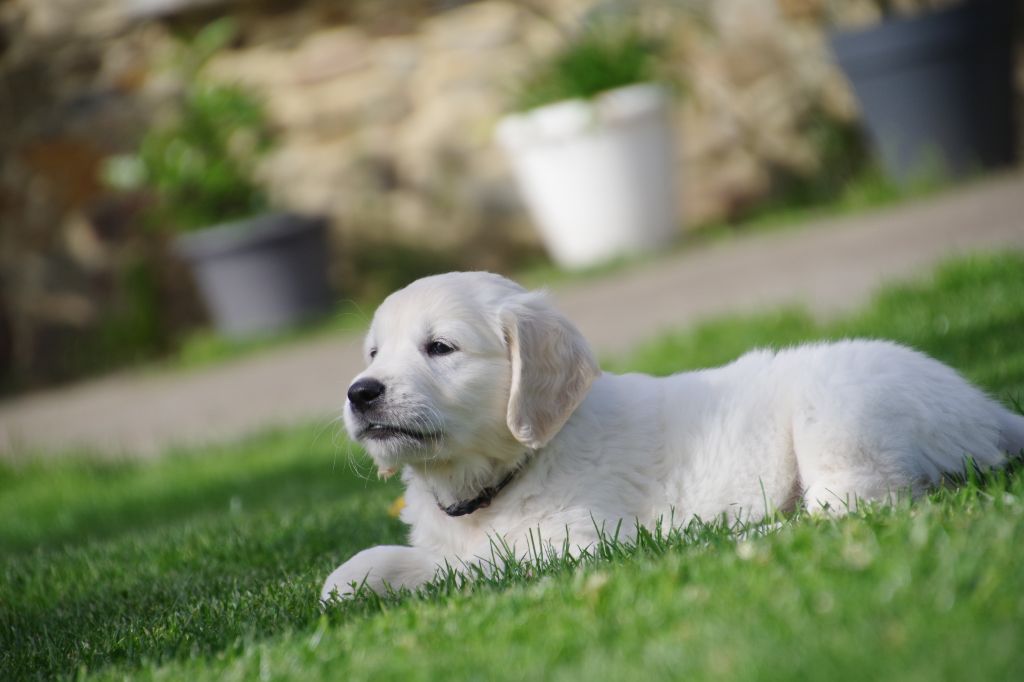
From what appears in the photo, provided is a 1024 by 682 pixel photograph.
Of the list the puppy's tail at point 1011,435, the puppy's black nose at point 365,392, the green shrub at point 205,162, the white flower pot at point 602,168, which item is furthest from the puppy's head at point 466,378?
the green shrub at point 205,162

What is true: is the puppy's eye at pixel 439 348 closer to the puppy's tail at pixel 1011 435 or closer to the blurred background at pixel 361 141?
the puppy's tail at pixel 1011 435

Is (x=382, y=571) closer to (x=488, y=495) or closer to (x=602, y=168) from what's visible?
(x=488, y=495)

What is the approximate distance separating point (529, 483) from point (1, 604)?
164cm

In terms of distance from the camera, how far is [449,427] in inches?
126

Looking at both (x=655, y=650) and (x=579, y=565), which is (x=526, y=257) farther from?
(x=655, y=650)

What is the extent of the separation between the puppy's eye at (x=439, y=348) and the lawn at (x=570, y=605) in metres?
0.63

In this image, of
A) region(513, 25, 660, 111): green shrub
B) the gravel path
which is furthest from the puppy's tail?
region(513, 25, 660, 111): green shrub

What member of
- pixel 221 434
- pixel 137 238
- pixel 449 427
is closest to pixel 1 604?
pixel 449 427

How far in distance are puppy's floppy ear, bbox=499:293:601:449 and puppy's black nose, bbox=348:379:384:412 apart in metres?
0.33

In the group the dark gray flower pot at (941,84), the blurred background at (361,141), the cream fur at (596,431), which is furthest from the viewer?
the blurred background at (361,141)

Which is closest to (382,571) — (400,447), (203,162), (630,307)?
(400,447)

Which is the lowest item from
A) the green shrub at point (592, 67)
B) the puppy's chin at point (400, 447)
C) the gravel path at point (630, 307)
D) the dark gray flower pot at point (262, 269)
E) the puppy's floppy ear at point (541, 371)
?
the gravel path at point (630, 307)

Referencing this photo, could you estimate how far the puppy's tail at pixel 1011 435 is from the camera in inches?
126

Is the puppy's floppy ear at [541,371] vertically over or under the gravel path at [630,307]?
over
